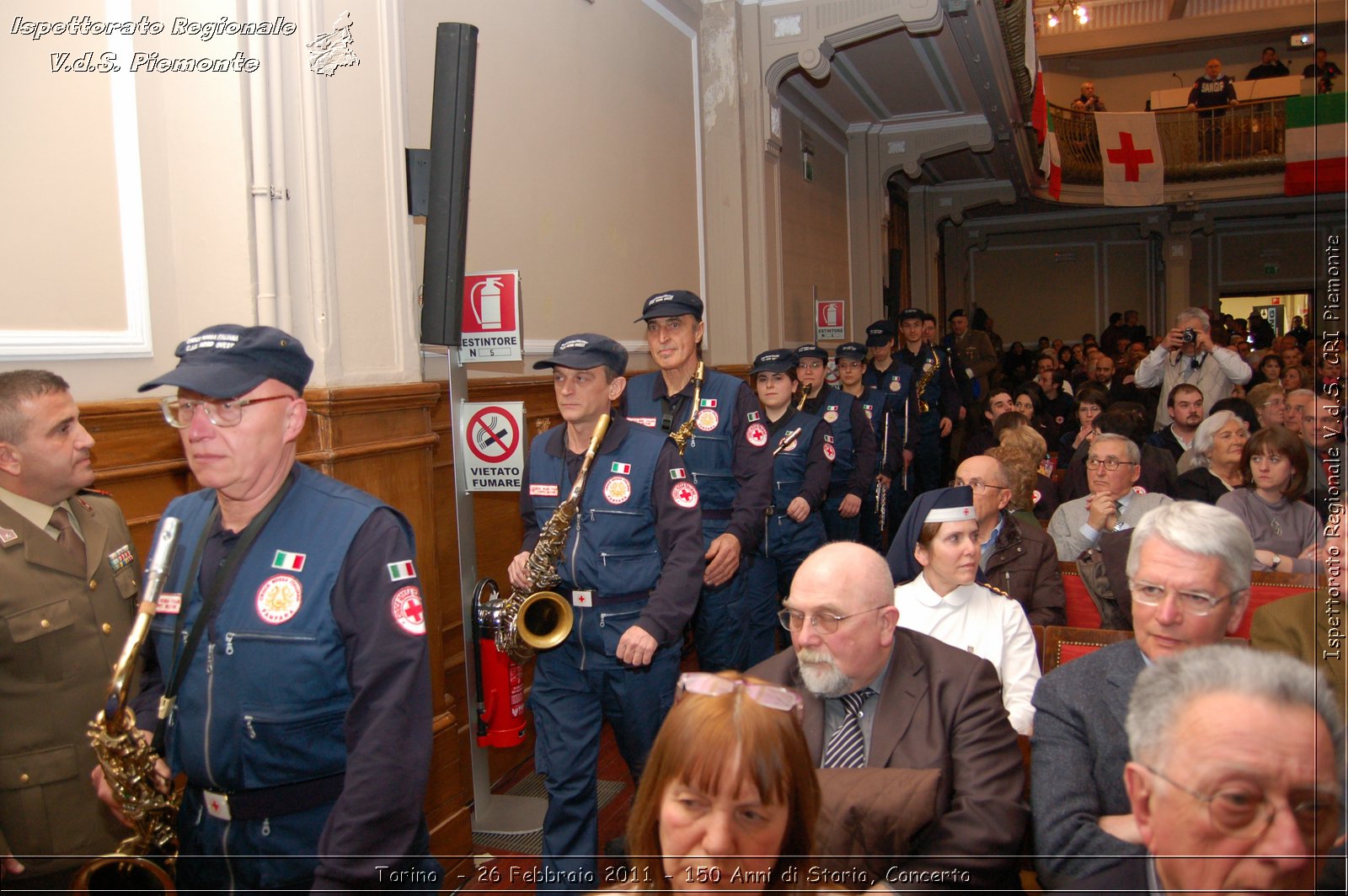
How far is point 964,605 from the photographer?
307 centimetres

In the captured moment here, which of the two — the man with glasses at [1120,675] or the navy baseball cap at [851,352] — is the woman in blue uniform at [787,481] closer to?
the navy baseball cap at [851,352]

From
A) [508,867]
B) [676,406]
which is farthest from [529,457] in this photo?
[508,867]

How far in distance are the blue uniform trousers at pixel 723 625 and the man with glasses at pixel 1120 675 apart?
7.73 ft

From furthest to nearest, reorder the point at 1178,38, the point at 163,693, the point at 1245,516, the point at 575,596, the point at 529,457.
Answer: the point at 1178,38
the point at 1245,516
the point at 529,457
the point at 575,596
the point at 163,693

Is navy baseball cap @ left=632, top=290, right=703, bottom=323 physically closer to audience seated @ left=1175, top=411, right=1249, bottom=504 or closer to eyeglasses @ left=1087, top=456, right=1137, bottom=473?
eyeglasses @ left=1087, top=456, right=1137, bottom=473

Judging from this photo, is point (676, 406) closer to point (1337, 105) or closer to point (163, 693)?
point (163, 693)

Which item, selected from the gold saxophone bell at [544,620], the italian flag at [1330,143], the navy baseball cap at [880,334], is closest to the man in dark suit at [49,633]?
the gold saxophone bell at [544,620]

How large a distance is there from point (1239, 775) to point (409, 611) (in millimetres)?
1510

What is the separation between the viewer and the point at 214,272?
3.18m

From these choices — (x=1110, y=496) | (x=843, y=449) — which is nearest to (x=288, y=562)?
(x=1110, y=496)

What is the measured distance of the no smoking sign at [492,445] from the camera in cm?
391

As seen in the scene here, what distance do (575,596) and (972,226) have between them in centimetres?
2103

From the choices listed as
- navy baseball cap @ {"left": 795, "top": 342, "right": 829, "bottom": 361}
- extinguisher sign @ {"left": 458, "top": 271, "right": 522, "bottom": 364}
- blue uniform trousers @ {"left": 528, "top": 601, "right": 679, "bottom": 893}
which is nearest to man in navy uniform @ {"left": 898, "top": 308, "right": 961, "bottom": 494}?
navy baseball cap @ {"left": 795, "top": 342, "right": 829, "bottom": 361}

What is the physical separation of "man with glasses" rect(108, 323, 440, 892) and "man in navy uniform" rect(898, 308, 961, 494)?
7462 mm
